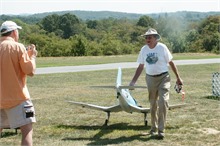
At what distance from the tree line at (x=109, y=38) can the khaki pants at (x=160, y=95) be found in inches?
1278

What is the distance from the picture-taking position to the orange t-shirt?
5191 millimetres

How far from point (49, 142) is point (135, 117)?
3.03 metres

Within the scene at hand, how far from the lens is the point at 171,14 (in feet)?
263

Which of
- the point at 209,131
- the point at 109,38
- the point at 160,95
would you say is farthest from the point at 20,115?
the point at 109,38

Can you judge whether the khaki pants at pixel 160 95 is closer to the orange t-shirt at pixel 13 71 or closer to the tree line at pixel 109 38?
the orange t-shirt at pixel 13 71

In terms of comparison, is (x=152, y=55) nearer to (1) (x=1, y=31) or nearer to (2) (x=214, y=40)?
(1) (x=1, y=31)

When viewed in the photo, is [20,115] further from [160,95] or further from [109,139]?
[160,95]

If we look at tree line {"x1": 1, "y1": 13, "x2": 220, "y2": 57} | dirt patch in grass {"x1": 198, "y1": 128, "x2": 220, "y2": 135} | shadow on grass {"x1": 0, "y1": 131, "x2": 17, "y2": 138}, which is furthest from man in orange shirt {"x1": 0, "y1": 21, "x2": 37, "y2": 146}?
tree line {"x1": 1, "y1": 13, "x2": 220, "y2": 57}

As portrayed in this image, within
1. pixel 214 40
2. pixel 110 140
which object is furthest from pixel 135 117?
pixel 214 40

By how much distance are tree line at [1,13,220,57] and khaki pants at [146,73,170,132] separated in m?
32.5

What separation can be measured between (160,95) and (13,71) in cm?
336

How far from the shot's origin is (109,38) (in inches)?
2478

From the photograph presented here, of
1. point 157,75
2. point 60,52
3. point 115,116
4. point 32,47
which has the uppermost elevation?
point 32,47

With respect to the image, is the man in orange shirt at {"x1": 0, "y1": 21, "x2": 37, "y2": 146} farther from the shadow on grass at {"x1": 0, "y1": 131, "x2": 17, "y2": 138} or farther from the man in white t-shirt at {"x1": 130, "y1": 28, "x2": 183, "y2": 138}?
the man in white t-shirt at {"x1": 130, "y1": 28, "x2": 183, "y2": 138}
